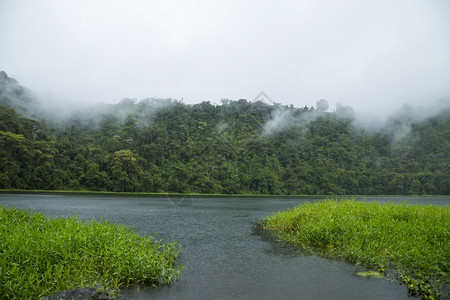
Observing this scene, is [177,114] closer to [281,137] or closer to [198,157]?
[198,157]

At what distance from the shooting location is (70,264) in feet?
28.2

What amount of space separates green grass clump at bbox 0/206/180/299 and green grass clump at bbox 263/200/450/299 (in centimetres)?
704

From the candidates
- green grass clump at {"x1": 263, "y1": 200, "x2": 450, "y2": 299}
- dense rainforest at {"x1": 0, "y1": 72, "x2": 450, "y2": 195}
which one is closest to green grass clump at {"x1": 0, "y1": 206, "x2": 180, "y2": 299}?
green grass clump at {"x1": 263, "y1": 200, "x2": 450, "y2": 299}

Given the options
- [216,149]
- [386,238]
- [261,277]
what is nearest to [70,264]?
[261,277]

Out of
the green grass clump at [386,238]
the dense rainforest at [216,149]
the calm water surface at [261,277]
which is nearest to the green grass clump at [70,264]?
the calm water surface at [261,277]

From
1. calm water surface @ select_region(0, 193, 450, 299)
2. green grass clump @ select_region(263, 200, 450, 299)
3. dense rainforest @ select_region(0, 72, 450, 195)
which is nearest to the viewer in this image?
calm water surface @ select_region(0, 193, 450, 299)

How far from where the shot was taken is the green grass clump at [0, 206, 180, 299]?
7.05 m

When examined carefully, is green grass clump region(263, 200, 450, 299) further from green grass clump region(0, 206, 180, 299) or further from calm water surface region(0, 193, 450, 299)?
green grass clump region(0, 206, 180, 299)

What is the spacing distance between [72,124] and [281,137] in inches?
2946

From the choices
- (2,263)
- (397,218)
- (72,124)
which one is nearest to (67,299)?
(2,263)

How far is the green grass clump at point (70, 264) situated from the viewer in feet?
23.1

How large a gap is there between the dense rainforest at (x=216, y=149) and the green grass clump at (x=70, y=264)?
225 ft

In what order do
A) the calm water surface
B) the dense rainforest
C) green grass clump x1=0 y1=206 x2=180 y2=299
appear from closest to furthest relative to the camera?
1. green grass clump x1=0 y1=206 x2=180 y2=299
2. the calm water surface
3. the dense rainforest

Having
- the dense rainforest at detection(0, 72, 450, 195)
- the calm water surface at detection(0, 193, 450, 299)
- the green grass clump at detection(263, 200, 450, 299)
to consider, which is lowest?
the calm water surface at detection(0, 193, 450, 299)
